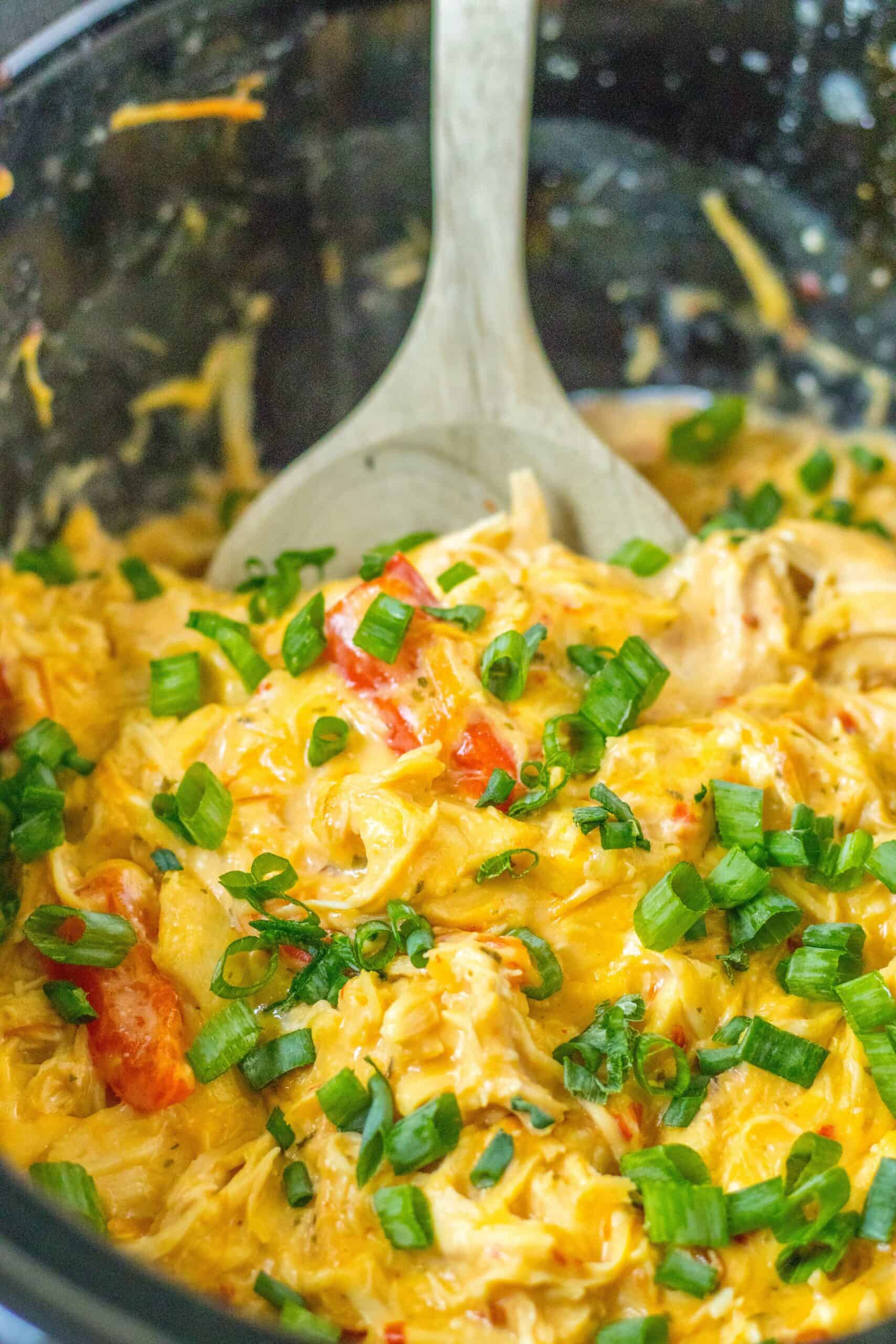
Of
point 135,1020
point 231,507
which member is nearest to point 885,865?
point 135,1020

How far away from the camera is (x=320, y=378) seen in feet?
12.0

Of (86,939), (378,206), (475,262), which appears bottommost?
(86,939)

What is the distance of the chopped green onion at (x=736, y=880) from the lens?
7.54ft

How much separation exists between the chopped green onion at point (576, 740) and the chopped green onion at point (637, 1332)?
933 mm

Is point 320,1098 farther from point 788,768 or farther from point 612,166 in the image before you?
point 612,166

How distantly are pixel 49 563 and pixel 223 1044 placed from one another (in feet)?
4.68

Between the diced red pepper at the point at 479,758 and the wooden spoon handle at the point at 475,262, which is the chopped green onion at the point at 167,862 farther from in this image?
the wooden spoon handle at the point at 475,262

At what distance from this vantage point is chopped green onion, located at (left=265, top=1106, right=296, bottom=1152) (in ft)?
7.09

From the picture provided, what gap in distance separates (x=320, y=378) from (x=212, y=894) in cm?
178

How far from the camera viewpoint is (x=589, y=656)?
103 inches

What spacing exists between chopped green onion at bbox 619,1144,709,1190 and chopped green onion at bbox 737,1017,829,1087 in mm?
195

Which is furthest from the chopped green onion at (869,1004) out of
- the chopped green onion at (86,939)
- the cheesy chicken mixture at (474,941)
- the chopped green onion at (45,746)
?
the chopped green onion at (45,746)

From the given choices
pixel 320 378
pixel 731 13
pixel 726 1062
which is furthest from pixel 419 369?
pixel 726 1062

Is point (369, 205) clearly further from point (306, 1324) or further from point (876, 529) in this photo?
Result: point (306, 1324)
